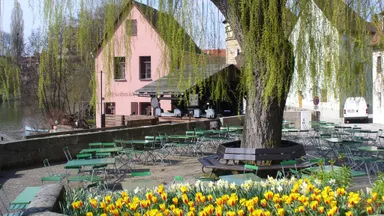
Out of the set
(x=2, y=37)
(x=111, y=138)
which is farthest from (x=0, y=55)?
(x=111, y=138)

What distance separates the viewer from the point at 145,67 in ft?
101

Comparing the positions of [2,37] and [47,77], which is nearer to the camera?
[2,37]

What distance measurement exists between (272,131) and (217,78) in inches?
65.3

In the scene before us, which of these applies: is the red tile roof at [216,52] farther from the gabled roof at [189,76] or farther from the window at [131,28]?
the window at [131,28]

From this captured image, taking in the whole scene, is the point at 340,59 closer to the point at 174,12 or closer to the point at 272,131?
the point at 174,12

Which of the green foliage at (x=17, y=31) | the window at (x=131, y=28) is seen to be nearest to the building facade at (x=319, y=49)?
the window at (x=131, y=28)

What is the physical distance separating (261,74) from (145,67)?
25.5m

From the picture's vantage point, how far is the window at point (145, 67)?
30688 millimetres

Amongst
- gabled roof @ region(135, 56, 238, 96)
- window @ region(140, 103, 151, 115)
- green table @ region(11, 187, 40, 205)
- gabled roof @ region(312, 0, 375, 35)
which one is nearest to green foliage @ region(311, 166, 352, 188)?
gabled roof @ region(312, 0, 375, 35)

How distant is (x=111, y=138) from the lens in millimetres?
13945

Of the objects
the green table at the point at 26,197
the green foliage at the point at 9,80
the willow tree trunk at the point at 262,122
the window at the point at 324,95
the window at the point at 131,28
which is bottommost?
the green table at the point at 26,197

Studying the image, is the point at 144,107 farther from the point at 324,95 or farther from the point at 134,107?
the point at 324,95

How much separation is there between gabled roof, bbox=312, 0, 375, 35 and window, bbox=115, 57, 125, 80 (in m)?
2.40

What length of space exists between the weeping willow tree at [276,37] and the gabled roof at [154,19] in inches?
0.5
